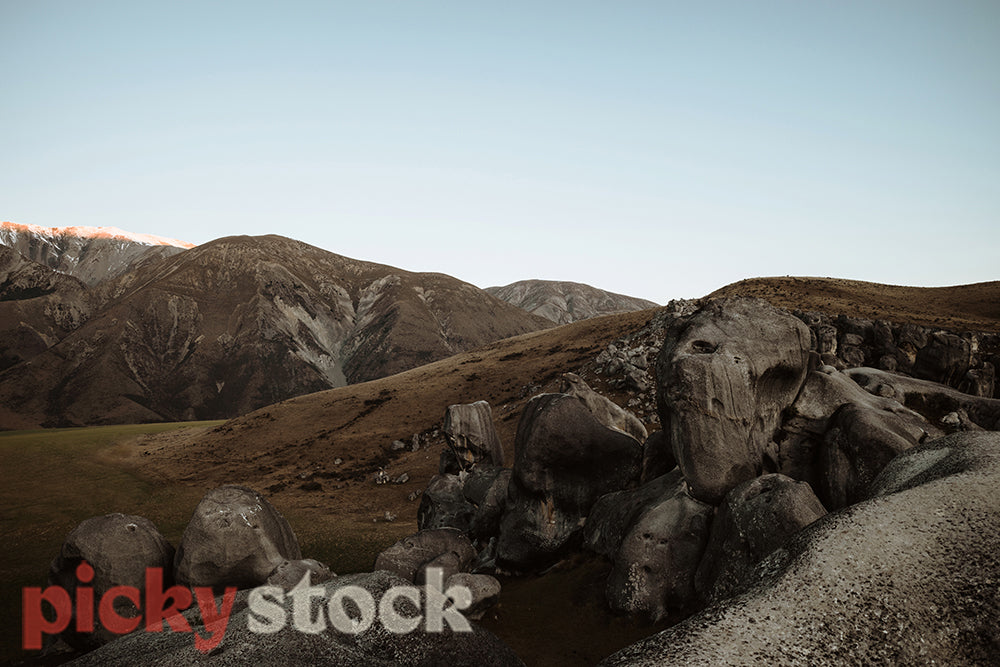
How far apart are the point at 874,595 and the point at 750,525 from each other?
8370 mm

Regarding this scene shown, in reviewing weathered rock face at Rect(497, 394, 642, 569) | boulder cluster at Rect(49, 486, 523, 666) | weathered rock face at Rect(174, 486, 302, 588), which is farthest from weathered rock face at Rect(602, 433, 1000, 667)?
weathered rock face at Rect(174, 486, 302, 588)

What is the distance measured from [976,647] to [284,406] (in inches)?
4122

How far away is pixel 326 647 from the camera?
1245 centimetres

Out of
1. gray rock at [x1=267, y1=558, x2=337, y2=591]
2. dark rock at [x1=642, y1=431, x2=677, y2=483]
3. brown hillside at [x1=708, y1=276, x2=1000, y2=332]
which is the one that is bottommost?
gray rock at [x1=267, y1=558, x2=337, y2=591]

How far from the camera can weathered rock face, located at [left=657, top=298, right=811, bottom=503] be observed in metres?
22.9

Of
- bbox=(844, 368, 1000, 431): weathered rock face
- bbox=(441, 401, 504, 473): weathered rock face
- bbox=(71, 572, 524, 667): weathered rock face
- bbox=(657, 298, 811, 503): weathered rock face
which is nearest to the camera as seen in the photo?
bbox=(71, 572, 524, 667): weathered rock face

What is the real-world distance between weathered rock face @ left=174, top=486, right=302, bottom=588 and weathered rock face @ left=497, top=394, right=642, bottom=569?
→ 41.4 feet

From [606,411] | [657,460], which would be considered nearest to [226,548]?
[657,460]

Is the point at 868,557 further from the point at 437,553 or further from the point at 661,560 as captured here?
the point at 437,553

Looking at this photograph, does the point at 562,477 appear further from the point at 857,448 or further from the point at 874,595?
the point at 874,595

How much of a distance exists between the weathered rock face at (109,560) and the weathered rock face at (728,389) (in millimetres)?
25363

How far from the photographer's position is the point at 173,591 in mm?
25906

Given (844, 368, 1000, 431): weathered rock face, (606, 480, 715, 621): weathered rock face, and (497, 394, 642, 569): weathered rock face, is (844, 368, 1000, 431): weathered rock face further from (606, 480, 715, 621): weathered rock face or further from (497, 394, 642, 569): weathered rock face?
(606, 480, 715, 621): weathered rock face

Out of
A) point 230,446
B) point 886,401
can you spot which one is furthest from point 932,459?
point 230,446
